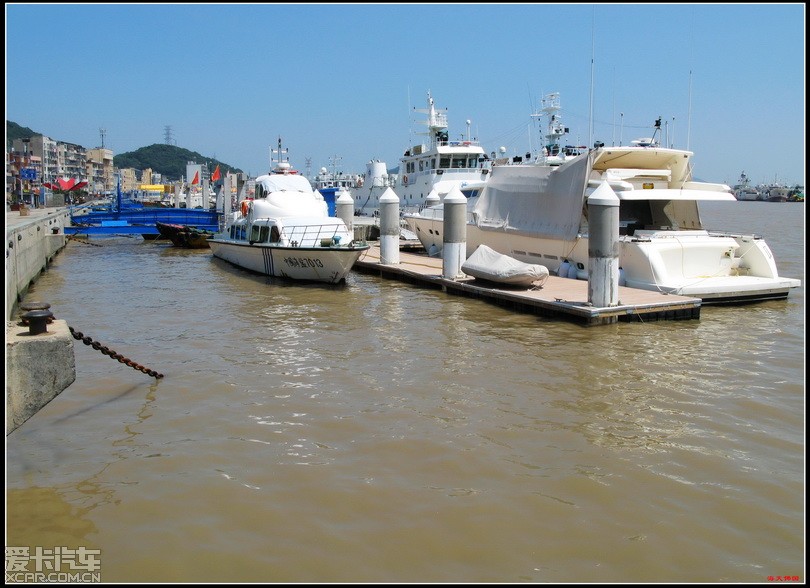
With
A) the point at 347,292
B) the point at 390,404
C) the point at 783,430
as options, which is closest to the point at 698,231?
the point at 347,292

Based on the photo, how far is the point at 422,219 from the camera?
972 inches

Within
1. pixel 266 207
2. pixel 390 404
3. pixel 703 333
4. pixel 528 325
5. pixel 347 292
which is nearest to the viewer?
pixel 390 404

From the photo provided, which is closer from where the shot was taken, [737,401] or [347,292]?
[737,401]

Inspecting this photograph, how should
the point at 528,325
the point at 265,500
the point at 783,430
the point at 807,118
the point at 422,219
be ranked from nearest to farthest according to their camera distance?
1. the point at 807,118
2. the point at 265,500
3. the point at 783,430
4. the point at 528,325
5. the point at 422,219

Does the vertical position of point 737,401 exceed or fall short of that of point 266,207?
it falls short

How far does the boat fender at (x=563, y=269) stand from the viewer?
680 inches

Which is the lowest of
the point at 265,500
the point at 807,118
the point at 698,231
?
the point at 265,500

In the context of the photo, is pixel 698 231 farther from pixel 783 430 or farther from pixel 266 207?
pixel 266 207

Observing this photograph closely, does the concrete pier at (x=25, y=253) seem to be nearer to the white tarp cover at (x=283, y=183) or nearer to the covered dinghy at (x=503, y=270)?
the white tarp cover at (x=283, y=183)

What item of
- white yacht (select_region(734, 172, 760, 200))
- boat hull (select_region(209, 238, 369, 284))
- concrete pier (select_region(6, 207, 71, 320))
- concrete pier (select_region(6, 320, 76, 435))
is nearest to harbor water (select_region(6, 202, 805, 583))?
concrete pier (select_region(6, 320, 76, 435))

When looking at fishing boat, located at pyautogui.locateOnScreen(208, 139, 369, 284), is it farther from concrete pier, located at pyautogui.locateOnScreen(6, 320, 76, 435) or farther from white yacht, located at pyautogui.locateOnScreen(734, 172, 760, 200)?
white yacht, located at pyautogui.locateOnScreen(734, 172, 760, 200)

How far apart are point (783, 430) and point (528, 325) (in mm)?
6060

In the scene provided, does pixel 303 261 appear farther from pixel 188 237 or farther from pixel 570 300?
pixel 188 237

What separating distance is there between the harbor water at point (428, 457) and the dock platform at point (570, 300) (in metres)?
0.39
